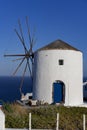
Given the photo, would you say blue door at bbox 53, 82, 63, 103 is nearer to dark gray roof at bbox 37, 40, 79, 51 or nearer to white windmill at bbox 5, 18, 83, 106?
white windmill at bbox 5, 18, 83, 106

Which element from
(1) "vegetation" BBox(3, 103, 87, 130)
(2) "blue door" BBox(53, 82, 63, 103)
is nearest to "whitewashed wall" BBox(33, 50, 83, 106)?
(2) "blue door" BBox(53, 82, 63, 103)

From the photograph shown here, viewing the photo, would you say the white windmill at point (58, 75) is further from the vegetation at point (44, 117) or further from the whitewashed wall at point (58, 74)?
the vegetation at point (44, 117)

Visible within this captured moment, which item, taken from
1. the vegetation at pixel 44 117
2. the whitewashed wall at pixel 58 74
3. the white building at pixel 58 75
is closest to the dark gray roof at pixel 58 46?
the white building at pixel 58 75

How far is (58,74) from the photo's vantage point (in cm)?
2442

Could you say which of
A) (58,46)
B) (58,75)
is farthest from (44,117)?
(58,46)

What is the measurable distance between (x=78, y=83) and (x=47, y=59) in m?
3.22

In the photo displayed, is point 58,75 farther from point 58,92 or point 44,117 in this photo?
point 44,117

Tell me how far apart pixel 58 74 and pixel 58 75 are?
81 mm

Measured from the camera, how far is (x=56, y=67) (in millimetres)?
24422

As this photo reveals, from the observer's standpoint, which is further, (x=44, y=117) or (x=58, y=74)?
(x=58, y=74)

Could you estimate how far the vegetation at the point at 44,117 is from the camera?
17500mm

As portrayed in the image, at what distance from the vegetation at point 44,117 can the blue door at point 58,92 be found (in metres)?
3.30

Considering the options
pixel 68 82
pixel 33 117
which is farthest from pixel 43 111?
pixel 68 82

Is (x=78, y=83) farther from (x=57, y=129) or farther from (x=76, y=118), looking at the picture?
(x=57, y=129)
